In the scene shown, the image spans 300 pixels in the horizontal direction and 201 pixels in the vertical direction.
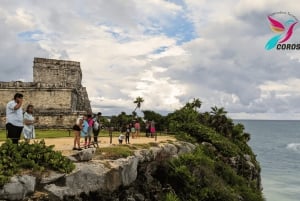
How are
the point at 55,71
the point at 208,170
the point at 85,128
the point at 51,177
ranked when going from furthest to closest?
the point at 55,71, the point at 208,170, the point at 85,128, the point at 51,177

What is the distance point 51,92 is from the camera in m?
31.2

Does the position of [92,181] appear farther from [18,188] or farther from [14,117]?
[14,117]

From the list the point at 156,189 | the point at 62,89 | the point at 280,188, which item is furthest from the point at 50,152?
the point at 280,188

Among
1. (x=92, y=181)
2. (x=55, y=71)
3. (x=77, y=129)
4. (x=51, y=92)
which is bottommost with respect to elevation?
(x=92, y=181)

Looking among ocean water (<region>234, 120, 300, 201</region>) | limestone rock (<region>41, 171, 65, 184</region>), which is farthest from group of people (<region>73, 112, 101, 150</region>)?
ocean water (<region>234, 120, 300, 201</region>)

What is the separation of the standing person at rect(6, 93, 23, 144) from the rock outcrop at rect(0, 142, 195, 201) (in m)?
1.67

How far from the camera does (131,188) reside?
1213cm

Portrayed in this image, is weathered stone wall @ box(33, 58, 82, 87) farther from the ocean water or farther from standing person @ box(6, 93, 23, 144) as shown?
the ocean water

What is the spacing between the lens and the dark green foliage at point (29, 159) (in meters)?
8.44

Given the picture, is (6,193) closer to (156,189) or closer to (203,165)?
(156,189)

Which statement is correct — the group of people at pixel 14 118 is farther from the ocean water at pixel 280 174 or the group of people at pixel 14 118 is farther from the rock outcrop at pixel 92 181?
the ocean water at pixel 280 174

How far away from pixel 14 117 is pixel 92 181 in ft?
9.27

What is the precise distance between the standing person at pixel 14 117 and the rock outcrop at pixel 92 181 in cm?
167

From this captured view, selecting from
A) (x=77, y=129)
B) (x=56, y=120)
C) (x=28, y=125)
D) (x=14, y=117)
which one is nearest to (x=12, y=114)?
(x=14, y=117)
